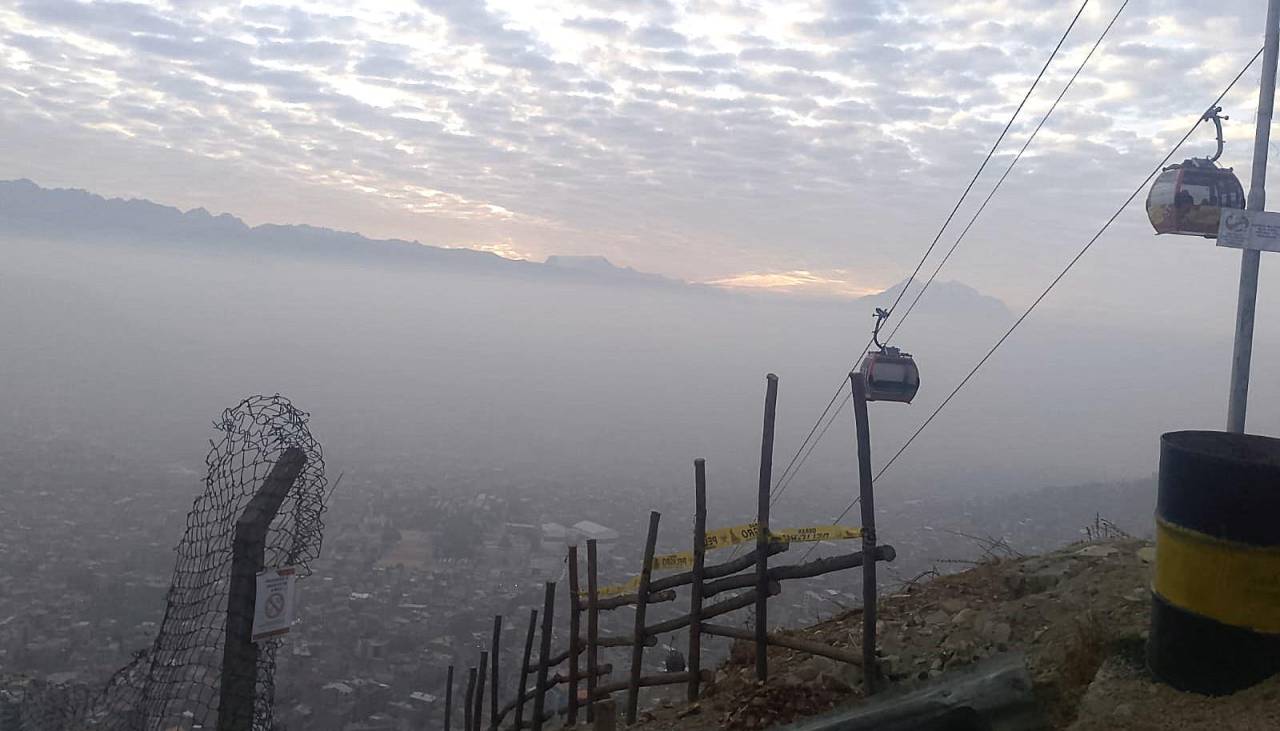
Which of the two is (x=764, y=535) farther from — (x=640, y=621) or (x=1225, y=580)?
(x=1225, y=580)

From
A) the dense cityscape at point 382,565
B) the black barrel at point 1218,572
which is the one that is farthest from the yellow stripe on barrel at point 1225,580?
the dense cityscape at point 382,565

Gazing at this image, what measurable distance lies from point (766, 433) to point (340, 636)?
20575 mm

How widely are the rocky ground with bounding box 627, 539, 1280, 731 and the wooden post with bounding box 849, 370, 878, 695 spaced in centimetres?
22

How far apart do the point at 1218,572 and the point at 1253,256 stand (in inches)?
116

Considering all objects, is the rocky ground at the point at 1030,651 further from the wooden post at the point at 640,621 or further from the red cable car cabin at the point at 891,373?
the red cable car cabin at the point at 891,373

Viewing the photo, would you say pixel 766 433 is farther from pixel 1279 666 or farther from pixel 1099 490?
pixel 1099 490

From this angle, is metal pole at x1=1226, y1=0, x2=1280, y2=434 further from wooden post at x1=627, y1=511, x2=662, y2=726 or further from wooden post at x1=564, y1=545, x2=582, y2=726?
wooden post at x1=564, y1=545, x2=582, y2=726

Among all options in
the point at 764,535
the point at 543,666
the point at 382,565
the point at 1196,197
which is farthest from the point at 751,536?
the point at 382,565

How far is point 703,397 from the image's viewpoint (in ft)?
414

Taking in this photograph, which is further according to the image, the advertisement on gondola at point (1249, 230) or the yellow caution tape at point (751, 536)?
the yellow caution tape at point (751, 536)

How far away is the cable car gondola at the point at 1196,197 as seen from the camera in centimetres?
621

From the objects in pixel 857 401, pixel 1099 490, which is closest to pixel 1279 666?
pixel 857 401

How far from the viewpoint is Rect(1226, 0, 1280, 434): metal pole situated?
5586 mm

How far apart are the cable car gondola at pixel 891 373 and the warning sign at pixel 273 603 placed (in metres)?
6.28
